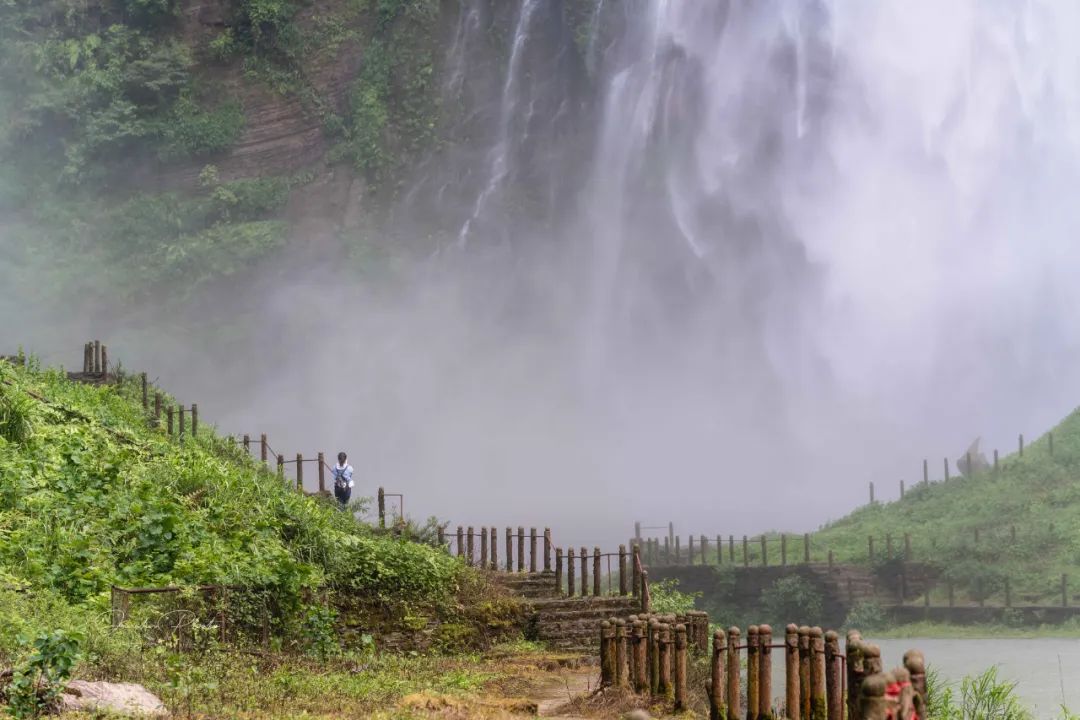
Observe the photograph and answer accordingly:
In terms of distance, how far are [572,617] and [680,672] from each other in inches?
279

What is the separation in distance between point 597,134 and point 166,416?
1493 inches

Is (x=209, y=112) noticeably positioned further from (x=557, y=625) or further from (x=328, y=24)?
(x=557, y=625)

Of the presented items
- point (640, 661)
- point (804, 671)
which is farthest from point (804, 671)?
point (640, 661)

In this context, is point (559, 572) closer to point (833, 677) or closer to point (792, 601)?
point (833, 677)

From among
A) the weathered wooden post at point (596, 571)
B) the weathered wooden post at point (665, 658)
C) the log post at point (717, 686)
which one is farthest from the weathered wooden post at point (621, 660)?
the weathered wooden post at point (596, 571)

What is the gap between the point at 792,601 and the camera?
3606 cm

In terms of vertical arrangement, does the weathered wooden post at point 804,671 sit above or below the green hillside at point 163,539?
below

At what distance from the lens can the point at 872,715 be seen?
604cm

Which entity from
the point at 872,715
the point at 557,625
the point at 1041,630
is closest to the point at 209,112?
the point at 1041,630

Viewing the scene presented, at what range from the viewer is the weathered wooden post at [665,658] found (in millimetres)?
11430

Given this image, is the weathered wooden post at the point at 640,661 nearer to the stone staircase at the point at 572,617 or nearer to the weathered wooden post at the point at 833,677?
the weathered wooden post at the point at 833,677

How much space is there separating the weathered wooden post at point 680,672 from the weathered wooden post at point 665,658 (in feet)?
0.39

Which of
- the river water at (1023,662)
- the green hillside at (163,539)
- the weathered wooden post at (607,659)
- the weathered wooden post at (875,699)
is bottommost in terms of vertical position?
the river water at (1023,662)

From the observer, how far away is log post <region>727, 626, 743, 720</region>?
32.7 ft
